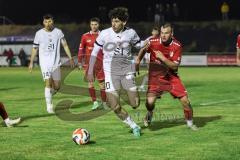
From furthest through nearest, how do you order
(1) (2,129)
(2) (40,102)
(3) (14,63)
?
(3) (14,63)
(2) (40,102)
(1) (2,129)

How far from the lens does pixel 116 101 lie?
10297 millimetres

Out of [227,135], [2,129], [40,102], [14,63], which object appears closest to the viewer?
[227,135]

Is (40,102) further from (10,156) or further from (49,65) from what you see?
(10,156)

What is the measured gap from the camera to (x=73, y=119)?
1302 cm

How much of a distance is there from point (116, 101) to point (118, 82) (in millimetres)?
455

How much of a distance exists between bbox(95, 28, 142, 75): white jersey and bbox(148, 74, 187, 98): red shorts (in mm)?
855

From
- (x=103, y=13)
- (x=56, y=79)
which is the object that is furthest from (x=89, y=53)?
(x=103, y=13)

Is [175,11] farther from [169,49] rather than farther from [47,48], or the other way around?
[169,49]

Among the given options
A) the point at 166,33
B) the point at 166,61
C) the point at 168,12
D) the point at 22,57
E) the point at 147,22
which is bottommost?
the point at 22,57

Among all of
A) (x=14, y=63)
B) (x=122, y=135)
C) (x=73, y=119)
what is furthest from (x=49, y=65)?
(x=14, y=63)

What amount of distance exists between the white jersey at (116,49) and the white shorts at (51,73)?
427 centimetres

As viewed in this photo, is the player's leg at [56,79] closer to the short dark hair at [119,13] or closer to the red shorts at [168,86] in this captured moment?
the red shorts at [168,86]

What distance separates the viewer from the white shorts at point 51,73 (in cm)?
1470

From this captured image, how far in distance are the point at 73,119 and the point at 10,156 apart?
4705 millimetres
